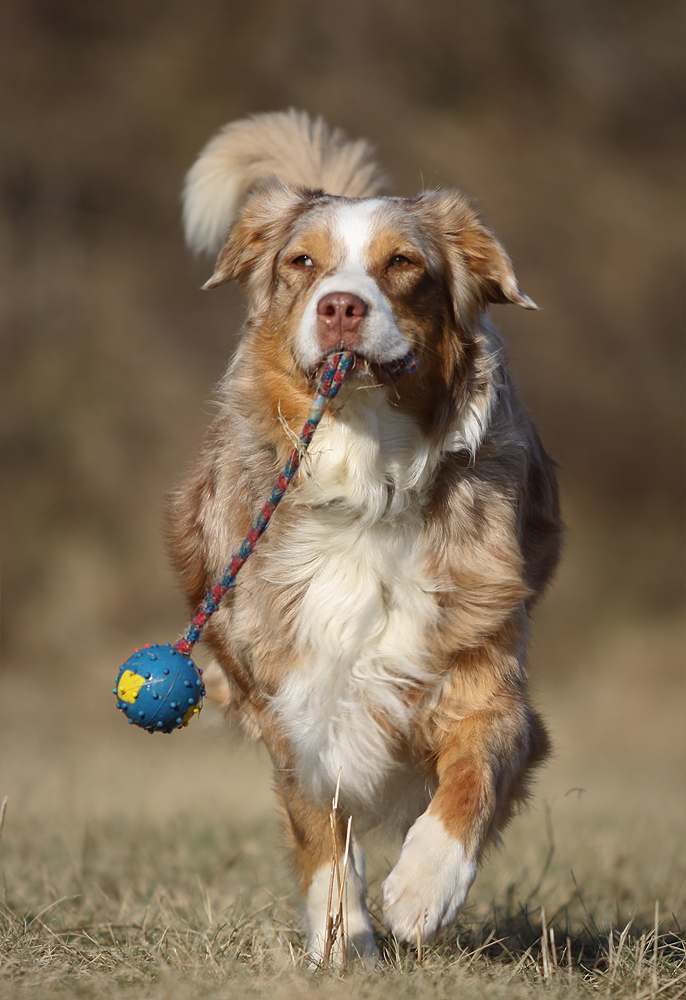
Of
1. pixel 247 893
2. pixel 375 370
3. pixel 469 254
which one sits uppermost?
pixel 469 254

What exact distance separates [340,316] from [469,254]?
2.68 feet

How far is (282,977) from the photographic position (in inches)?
104

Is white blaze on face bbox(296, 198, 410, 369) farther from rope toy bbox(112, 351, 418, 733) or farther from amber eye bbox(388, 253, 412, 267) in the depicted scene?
rope toy bbox(112, 351, 418, 733)

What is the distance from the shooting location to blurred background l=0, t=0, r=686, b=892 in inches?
526

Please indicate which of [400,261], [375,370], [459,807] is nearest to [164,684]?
[459,807]

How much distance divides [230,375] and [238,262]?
1.62ft

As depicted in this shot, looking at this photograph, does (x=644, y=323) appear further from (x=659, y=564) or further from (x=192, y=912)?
(x=192, y=912)

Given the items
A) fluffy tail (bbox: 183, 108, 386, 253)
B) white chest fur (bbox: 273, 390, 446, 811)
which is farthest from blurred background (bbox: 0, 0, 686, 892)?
white chest fur (bbox: 273, 390, 446, 811)

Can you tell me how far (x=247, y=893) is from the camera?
13.4 feet

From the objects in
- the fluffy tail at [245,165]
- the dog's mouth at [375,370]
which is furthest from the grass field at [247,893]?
the fluffy tail at [245,165]

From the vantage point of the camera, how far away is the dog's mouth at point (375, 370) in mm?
3113

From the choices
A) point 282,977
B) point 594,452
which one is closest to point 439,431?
point 282,977

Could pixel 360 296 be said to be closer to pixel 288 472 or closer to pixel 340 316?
pixel 340 316

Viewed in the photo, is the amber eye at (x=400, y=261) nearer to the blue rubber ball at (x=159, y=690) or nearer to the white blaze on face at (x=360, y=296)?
the white blaze on face at (x=360, y=296)
